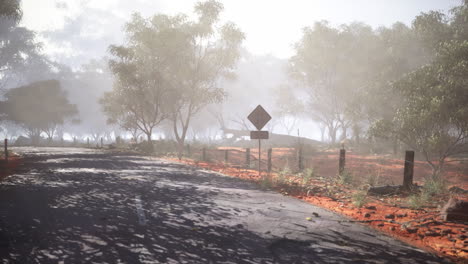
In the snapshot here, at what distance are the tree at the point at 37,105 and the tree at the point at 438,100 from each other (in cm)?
5289

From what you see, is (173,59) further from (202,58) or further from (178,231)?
(178,231)

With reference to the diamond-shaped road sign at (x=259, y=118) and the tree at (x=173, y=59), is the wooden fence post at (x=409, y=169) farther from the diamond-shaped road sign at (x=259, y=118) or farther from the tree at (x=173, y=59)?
the tree at (x=173, y=59)

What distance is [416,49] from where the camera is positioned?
102 feet

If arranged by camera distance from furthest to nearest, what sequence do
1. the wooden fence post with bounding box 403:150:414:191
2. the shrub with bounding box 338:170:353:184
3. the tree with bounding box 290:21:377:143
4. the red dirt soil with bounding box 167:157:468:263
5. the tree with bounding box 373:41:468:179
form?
the tree with bounding box 290:21:377:143 < the tree with bounding box 373:41:468:179 < the shrub with bounding box 338:170:353:184 < the wooden fence post with bounding box 403:150:414:191 < the red dirt soil with bounding box 167:157:468:263

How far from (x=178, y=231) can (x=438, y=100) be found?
12.2 meters

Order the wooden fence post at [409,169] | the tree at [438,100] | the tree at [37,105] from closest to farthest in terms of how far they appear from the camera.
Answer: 1. the wooden fence post at [409,169]
2. the tree at [438,100]
3. the tree at [37,105]

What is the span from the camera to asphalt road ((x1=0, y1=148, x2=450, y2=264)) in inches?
154

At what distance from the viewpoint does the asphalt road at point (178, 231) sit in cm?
392

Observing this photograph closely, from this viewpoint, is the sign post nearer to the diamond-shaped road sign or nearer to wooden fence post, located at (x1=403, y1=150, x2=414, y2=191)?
the diamond-shaped road sign

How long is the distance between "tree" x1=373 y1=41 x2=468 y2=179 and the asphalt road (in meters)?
8.77

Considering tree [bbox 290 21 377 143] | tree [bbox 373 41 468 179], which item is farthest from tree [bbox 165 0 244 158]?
tree [bbox 373 41 468 179]

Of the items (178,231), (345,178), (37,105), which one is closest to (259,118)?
(345,178)

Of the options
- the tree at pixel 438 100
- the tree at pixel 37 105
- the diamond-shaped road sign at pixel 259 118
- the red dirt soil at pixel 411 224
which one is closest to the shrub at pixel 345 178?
the red dirt soil at pixel 411 224

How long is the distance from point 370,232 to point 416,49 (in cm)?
3318
